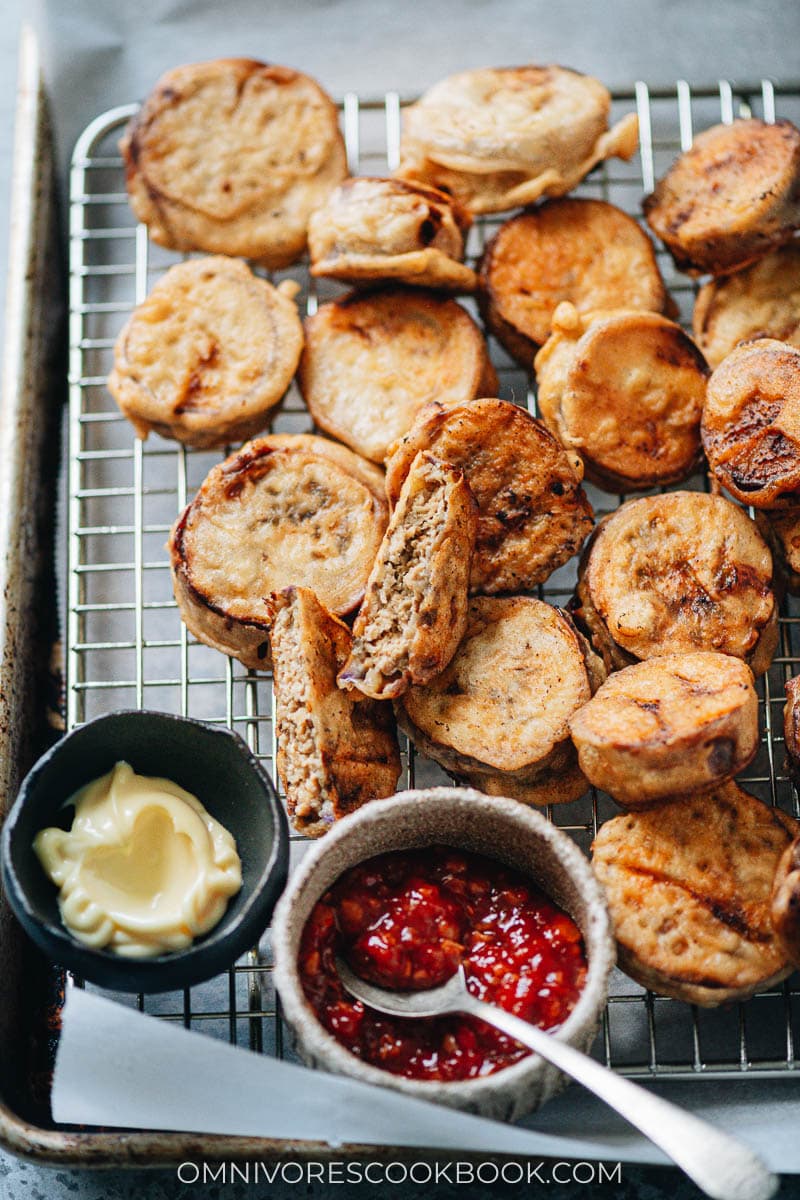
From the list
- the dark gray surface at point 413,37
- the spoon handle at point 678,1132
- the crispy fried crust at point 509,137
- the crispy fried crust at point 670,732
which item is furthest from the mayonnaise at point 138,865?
the dark gray surface at point 413,37

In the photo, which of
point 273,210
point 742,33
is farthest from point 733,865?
point 742,33

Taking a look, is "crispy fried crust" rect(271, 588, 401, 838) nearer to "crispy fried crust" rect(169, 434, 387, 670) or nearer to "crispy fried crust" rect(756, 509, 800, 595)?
"crispy fried crust" rect(169, 434, 387, 670)

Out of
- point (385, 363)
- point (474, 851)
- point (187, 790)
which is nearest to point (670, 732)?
point (474, 851)

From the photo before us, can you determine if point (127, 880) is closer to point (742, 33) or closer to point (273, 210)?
point (273, 210)

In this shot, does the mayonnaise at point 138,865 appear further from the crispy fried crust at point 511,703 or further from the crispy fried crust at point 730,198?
the crispy fried crust at point 730,198

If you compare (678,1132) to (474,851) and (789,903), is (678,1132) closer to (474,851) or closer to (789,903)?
(789,903)

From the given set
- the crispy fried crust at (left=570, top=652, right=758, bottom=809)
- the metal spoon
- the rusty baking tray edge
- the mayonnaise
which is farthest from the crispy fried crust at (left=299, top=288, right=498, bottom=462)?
the metal spoon
